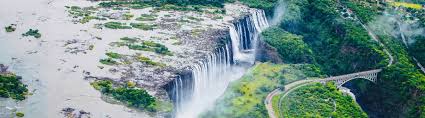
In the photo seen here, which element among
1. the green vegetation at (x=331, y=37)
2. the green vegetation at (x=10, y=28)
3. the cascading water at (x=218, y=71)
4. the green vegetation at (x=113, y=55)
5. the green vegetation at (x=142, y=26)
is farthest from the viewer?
the green vegetation at (x=331, y=37)

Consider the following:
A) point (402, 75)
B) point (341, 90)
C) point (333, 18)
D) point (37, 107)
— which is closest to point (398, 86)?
point (402, 75)

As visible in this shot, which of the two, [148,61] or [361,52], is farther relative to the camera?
[361,52]

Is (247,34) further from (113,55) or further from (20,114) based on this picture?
(20,114)

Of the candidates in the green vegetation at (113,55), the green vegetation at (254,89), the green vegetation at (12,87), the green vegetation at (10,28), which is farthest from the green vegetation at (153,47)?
the green vegetation at (12,87)

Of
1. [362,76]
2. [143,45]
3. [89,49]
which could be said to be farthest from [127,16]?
[362,76]

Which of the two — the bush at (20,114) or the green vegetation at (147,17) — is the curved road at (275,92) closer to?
the green vegetation at (147,17)

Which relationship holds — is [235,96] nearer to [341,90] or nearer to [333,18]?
[341,90]

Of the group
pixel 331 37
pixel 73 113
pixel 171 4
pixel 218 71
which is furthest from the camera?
pixel 331 37
